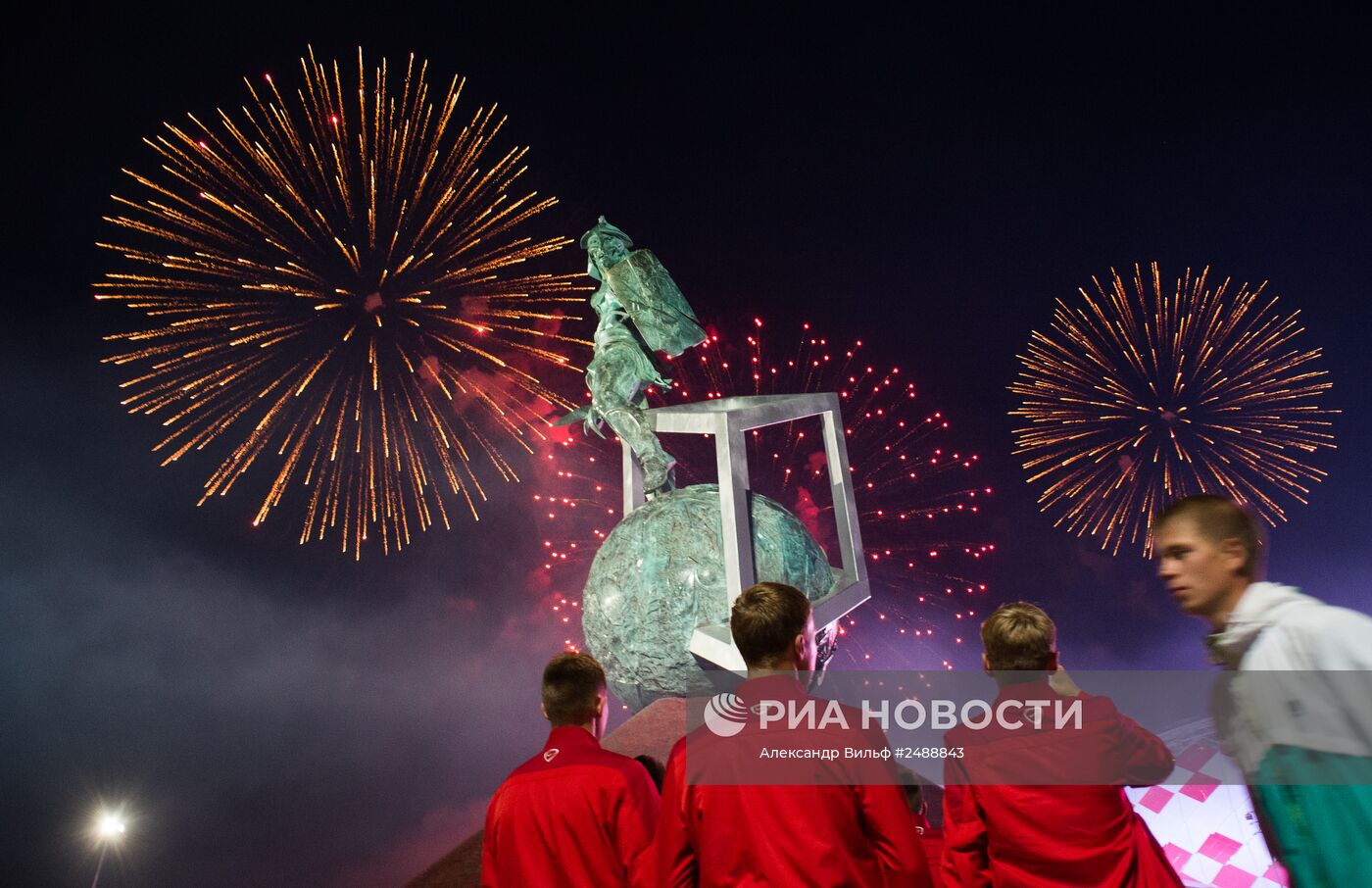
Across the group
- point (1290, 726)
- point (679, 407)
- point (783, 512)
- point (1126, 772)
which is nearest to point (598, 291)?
point (679, 407)

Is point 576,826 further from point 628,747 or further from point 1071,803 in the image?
point 628,747

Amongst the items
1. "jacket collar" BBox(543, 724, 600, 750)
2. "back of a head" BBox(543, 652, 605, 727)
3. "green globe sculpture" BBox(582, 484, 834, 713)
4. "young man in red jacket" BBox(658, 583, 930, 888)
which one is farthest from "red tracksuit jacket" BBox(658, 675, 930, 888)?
"green globe sculpture" BBox(582, 484, 834, 713)

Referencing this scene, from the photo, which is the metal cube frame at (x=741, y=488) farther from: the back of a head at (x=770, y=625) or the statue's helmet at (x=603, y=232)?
the back of a head at (x=770, y=625)

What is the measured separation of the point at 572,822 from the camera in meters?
3.34

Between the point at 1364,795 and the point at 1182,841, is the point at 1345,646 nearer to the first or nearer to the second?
the point at 1364,795

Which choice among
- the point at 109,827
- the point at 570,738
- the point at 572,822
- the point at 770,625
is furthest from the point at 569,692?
the point at 109,827

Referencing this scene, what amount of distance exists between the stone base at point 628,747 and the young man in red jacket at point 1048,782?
14.6ft

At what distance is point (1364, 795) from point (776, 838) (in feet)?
5.40

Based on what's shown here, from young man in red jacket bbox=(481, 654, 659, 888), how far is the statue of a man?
607 centimetres

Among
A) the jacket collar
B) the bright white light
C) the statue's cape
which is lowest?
the bright white light

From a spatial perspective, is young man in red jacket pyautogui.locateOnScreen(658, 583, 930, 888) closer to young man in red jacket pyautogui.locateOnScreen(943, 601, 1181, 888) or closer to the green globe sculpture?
young man in red jacket pyautogui.locateOnScreen(943, 601, 1181, 888)

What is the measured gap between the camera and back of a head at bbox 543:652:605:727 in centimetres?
367

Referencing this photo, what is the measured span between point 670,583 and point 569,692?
452cm

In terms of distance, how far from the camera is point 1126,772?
3.27 meters
